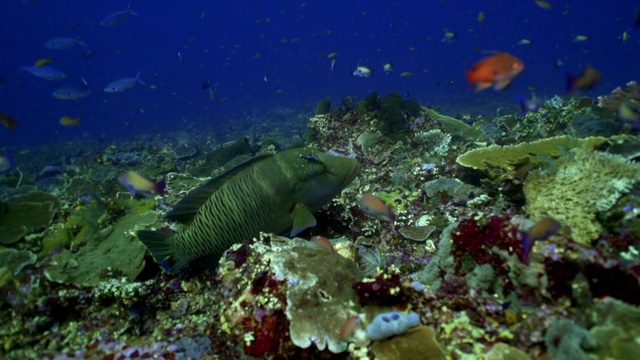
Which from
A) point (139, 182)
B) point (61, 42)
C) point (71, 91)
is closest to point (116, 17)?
point (61, 42)

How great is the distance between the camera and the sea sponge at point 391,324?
2.27 metres

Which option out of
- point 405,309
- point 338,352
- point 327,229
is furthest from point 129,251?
point 405,309

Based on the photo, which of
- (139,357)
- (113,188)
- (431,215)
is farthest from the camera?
(113,188)

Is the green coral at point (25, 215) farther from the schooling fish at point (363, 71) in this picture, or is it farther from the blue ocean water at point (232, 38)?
the blue ocean water at point (232, 38)

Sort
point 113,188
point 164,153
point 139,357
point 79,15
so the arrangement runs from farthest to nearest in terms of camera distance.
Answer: point 79,15 < point 164,153 < point 113,188 < point 139,357

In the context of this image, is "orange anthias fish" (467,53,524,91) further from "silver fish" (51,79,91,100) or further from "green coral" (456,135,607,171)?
"silver fish" (51,79,91,100)

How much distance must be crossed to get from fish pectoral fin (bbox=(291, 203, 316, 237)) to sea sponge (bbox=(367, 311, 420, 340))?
137 cm

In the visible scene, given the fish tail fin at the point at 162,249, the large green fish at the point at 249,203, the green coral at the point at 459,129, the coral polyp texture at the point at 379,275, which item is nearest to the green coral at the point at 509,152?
the coral polyp texture at the point at 379,275

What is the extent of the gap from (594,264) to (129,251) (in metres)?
4.69

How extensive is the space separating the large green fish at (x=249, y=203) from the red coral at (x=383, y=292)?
1063 millimetres

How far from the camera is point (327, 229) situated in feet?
15.0

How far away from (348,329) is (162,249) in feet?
7.00

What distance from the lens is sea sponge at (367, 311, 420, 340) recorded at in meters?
2.27

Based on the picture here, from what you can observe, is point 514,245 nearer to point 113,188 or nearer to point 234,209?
point 234,209
